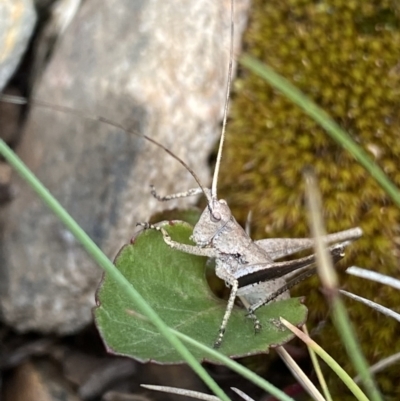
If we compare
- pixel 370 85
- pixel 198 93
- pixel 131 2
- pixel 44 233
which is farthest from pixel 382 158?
pixel 44 233

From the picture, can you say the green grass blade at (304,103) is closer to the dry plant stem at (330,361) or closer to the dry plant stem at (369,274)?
the dry plant stem at (369,274)

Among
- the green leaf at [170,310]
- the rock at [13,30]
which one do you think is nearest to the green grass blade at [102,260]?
the green leaf at [170,310]

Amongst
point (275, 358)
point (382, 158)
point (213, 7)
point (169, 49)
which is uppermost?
point (213, 7)

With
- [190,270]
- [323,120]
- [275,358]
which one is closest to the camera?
[323,120]

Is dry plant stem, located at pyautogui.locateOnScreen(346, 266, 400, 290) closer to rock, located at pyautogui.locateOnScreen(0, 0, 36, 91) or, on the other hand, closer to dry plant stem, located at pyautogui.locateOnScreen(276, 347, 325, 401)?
dry plant stem, located at pyautogui.locateOnScreen(276, 347, 325, 401)

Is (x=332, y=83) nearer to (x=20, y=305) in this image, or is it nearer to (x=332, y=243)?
(x=332, y=243)

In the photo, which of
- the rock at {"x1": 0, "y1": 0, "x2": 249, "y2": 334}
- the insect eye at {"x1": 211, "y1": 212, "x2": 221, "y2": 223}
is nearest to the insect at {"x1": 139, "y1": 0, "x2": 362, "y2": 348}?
the insect eye at {"x1": 211, "y1": 212, "x2": 221, "y2": 223}
